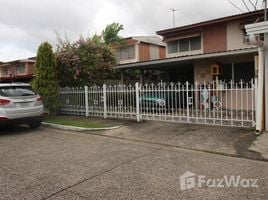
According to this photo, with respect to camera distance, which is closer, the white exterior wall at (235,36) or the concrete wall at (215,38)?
the white exterior wall at (235,36)

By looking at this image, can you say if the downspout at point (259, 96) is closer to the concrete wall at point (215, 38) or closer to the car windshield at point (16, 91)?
the car windshield at point (16, 91)

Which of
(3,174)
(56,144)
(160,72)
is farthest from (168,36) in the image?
(3,174)

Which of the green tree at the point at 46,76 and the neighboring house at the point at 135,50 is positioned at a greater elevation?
the neighboring house at the point at 135,50

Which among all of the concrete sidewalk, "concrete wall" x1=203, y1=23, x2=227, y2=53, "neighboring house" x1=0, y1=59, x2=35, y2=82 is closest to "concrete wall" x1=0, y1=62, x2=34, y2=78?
"neighboring house" x1=0, y1=59, x2=35, y2=82

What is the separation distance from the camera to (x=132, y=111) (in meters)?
10.5

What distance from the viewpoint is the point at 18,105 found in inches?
344

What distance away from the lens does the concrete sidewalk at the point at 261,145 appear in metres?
5.86

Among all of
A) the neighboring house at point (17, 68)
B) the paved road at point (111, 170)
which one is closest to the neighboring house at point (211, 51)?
the paved road at point (111, 170)

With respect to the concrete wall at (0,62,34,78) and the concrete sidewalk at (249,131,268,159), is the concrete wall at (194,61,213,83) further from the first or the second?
the concrete wall at (0,62,34,78)

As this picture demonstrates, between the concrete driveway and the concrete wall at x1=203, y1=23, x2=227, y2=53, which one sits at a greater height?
the concrete wall at x1=203, y1=23, x2=227, y2=53

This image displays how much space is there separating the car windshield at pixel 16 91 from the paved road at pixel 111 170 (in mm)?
1837

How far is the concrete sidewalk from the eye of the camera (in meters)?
5.86

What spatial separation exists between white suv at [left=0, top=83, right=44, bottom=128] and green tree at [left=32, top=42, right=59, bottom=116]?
7.67 feet

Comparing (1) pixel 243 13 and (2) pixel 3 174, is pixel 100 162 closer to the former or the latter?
(2) pixel 3 174
